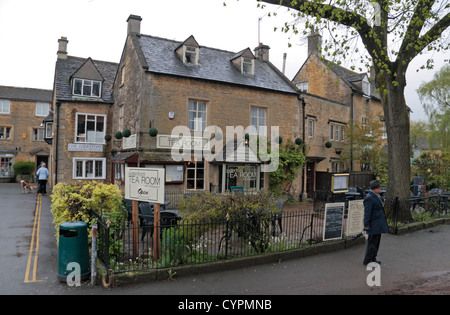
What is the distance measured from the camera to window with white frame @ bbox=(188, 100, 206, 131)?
17.3m

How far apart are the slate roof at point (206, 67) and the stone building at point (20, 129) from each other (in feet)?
75.4

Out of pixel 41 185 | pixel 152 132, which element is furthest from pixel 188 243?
Result: pixel 41 185

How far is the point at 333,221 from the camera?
8.45 m

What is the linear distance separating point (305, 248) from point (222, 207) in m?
2.35

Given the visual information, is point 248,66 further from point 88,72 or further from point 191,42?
point 88,72

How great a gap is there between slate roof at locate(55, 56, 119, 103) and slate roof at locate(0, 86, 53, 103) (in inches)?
601

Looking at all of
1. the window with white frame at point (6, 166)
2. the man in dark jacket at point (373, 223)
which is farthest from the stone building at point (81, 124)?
the man in dark jacket at point (373, 223)

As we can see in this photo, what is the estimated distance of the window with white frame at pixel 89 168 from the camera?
67.4 ft

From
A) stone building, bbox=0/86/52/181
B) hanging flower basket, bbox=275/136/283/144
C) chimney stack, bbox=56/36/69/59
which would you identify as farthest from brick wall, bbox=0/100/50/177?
hanging flower basket, bbox=275/136/283/144

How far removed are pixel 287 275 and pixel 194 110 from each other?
40.7 ft

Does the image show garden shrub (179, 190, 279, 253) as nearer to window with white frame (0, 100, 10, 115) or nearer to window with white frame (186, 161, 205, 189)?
window with white frame (186, 161, 205, 189)

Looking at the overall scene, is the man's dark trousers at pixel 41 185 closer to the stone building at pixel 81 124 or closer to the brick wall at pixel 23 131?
the stone building at pixel 81 124

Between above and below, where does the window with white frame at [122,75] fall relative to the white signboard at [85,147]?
above
